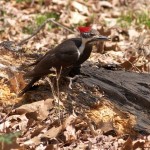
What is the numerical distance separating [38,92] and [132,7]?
6038 mm

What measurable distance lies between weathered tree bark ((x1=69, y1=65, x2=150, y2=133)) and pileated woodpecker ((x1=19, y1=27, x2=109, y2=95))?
0.30 meters

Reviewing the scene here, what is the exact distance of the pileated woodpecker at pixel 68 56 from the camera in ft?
17.5

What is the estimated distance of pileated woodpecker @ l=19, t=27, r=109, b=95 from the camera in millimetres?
5348

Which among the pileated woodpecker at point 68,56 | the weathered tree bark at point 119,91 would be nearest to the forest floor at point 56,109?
the weathered tree bark at point 119,91

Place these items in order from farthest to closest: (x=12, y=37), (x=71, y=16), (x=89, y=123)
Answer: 1. (x=71, y=16)
2. (x=12, y=37)
3. (x=89, y=123)

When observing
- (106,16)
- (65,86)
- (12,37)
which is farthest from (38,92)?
(106,16)

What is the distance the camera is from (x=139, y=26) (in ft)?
32.6

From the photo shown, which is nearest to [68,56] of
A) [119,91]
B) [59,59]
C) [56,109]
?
[59,59]

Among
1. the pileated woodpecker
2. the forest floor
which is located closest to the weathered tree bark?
the forest floor

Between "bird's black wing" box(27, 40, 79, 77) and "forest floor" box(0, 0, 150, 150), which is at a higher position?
"bird's black wing" box(27, 40, 79, 77)

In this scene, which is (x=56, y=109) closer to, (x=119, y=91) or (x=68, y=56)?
(x=68, y=56)

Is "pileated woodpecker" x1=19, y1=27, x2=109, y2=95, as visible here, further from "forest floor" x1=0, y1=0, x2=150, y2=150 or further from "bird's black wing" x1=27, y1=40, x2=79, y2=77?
"forest floor" x1=0, y1=0, x2=150, y2=150

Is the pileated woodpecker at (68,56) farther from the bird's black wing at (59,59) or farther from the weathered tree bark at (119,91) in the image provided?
the weathered tree bark at (119,91)

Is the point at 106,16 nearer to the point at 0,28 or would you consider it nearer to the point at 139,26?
the point at 139,26
